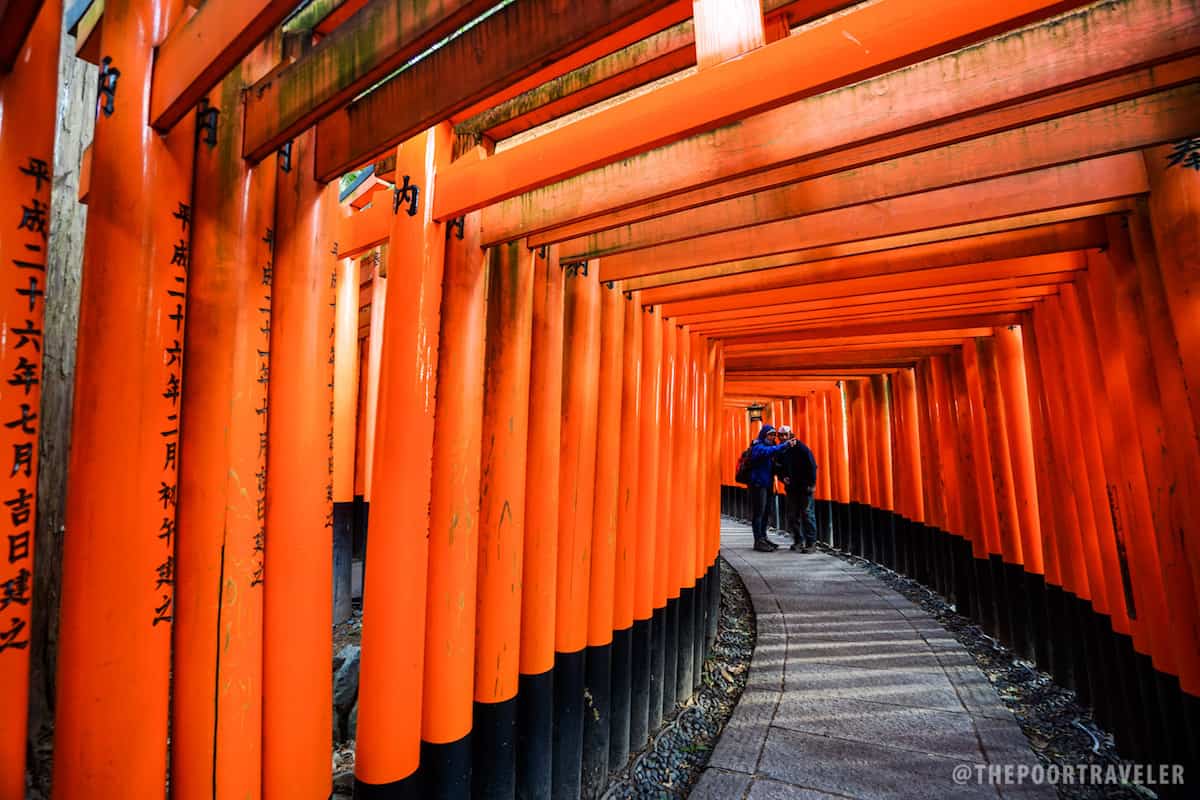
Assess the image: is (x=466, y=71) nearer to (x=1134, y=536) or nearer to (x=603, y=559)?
(x=603, y=559)

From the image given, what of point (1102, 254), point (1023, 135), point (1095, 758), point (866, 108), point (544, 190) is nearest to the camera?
point (866, 108)

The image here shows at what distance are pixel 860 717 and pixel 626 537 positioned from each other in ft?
7.19

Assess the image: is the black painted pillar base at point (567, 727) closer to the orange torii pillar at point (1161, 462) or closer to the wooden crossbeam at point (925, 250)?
the wooden crossbeam at point (925, 250)

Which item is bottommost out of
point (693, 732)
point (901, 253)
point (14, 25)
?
point (693, 732)

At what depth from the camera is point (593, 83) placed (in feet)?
7.45

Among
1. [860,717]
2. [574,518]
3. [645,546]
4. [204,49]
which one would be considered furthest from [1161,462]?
[204,49]

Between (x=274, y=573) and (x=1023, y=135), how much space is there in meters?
3.29

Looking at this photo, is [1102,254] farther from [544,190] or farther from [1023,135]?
[544,190]

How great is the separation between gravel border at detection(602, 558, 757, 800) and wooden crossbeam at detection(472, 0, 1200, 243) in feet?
11.5

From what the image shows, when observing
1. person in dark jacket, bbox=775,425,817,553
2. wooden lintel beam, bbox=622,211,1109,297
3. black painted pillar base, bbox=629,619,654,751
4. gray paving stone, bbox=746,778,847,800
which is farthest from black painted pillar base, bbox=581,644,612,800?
person in dark jacket, bbox=775,425,817,553

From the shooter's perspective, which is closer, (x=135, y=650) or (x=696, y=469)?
(x=135, y=650)

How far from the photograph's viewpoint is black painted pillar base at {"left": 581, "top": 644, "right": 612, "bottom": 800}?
339 cm

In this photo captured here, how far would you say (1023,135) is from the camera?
2.18m

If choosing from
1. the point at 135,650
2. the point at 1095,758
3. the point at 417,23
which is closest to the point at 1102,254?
the point at 1095,758
